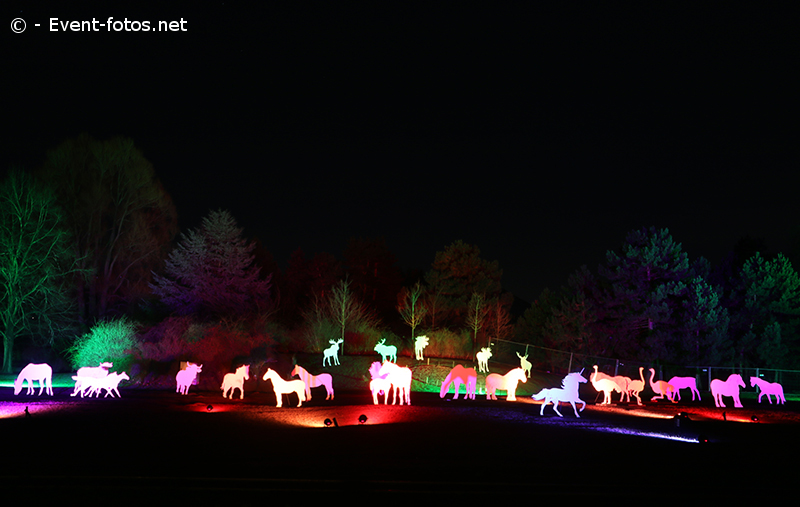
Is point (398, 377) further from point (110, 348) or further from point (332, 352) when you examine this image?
point (110, 348)

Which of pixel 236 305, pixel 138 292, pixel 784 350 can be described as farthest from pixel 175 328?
pixel 784 350

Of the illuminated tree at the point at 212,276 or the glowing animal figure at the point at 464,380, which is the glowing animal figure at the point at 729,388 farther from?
the illuminated tree at the point at 212,276

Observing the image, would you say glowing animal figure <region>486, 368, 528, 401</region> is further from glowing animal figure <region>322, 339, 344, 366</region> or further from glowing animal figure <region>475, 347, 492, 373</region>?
glowing animal figure <region>322, 339, 344, 366</region>

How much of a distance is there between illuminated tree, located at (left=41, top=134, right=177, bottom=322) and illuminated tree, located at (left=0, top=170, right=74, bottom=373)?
10.0 feet

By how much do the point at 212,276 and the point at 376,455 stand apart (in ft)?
89.5

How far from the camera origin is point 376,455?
10969 millimetres

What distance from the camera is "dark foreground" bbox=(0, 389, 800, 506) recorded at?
28.9ft

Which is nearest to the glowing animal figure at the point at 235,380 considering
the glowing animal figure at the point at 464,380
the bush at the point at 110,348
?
the glowing animal figure at the point at 464,380

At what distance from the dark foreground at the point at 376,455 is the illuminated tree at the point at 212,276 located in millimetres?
17636

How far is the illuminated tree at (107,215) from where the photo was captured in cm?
3572

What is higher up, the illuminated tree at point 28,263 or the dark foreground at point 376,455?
the illuminated tree at point 28,263

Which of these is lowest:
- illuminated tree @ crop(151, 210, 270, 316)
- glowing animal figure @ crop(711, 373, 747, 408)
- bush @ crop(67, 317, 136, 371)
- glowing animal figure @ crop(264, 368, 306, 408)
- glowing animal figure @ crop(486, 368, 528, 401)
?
glowing animal figure @ crop(711, 373, 747, 408)

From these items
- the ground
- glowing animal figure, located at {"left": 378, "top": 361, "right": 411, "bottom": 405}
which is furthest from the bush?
glowing animal figure, located at {"left": 378, "top": 361, "right": 411, "bottom": 405}

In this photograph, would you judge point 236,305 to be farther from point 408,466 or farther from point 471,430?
point 408,466
